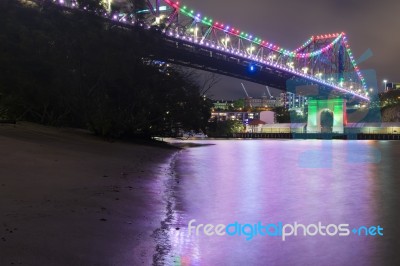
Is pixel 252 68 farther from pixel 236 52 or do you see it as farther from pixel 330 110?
pixel 330 110

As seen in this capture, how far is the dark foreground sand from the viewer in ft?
18.0

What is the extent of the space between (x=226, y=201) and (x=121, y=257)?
210 inches

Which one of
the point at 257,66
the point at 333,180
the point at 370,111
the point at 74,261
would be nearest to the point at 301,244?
the point at 74,261

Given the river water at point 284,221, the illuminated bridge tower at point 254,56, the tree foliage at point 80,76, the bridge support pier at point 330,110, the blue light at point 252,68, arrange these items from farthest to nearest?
1. the bridge support pier at point 330,110
2. the blue light at point 252,68
3. the illuminated bridge tower at point 254,56
4. the tree foliage at point 80,76
5. the river water at point 284,221

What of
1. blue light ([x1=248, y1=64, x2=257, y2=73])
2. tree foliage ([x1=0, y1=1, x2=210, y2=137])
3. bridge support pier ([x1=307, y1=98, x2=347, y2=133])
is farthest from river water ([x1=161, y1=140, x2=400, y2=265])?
bridge support pier ([x1=307, y1=98, x2=347, y2=133])

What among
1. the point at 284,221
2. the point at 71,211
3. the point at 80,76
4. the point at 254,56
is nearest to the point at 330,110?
the point at 254,56

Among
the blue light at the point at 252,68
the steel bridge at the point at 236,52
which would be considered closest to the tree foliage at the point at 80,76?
the steel bridge at the point at 236,52

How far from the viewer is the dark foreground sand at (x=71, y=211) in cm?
548

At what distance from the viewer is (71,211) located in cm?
748

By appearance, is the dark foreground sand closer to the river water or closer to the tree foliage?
the river water

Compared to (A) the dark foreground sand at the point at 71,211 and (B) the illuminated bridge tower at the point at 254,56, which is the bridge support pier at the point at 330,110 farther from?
(A) the dark foreground sand at the point at 71,211

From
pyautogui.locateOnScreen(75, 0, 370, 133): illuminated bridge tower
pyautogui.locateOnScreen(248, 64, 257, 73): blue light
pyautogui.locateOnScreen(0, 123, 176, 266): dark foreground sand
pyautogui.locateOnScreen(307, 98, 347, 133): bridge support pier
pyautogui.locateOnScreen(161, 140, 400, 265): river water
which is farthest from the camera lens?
pyautogui.locateOnScreen(307, 98, 347, 133): bridge support pier

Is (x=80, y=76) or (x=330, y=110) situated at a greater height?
(x=330, y=110)

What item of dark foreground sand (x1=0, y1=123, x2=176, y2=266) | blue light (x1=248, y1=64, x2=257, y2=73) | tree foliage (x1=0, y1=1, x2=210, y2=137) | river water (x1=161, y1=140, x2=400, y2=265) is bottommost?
river water (x1=161, y1=140, x2=400, y2=265)
